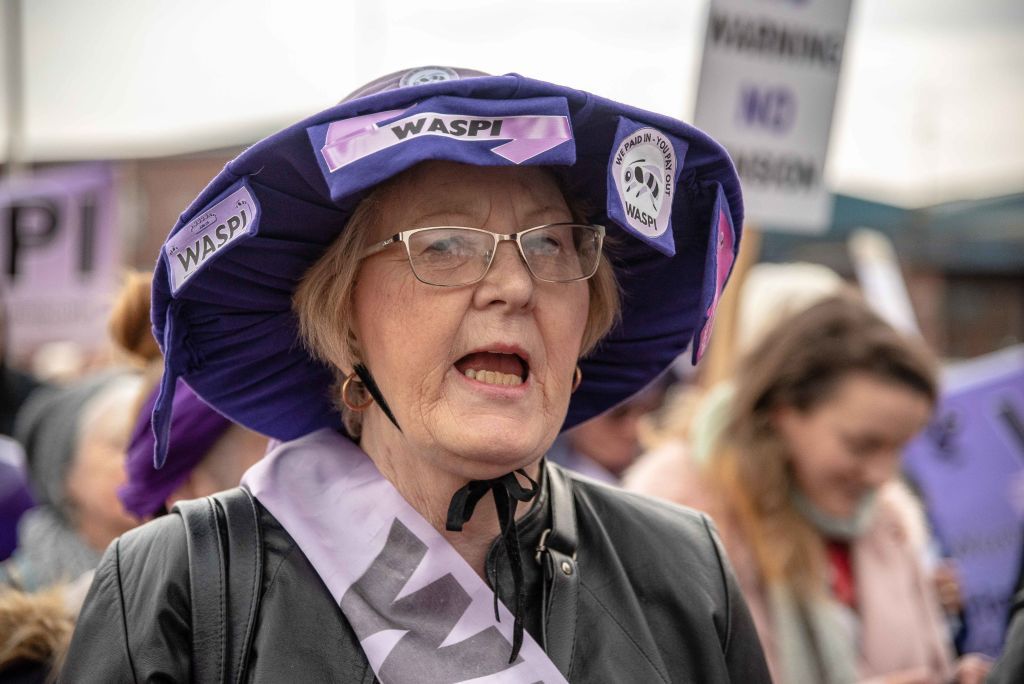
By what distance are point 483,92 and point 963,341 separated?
25015mm

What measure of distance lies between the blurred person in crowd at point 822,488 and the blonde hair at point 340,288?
5.18 ft

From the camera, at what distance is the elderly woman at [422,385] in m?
1.61

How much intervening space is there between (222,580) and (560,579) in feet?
1.79

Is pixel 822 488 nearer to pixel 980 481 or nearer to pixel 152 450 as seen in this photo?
pixel 980 481

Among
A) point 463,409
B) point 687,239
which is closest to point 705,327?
point 687,239

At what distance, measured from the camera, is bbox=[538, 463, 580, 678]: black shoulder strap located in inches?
70.2

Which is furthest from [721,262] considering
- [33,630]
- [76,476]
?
[76,476]

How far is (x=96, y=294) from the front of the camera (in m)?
7.47

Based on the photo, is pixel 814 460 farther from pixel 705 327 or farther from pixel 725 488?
pixel 705 327

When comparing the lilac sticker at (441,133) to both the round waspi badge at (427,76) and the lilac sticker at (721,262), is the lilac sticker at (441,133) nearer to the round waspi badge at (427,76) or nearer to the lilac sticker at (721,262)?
the round waspi badge at (427,76)

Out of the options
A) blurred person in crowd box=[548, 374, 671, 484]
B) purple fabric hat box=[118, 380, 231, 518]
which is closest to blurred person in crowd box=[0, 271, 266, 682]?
purple fabric hat box=[118, 380, 231, 518]

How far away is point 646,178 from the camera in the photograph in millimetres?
1745

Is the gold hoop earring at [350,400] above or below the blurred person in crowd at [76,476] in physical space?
above

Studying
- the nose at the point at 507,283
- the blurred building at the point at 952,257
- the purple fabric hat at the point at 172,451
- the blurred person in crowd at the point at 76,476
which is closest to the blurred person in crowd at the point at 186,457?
the purple fabric hat at the point at 172,451
